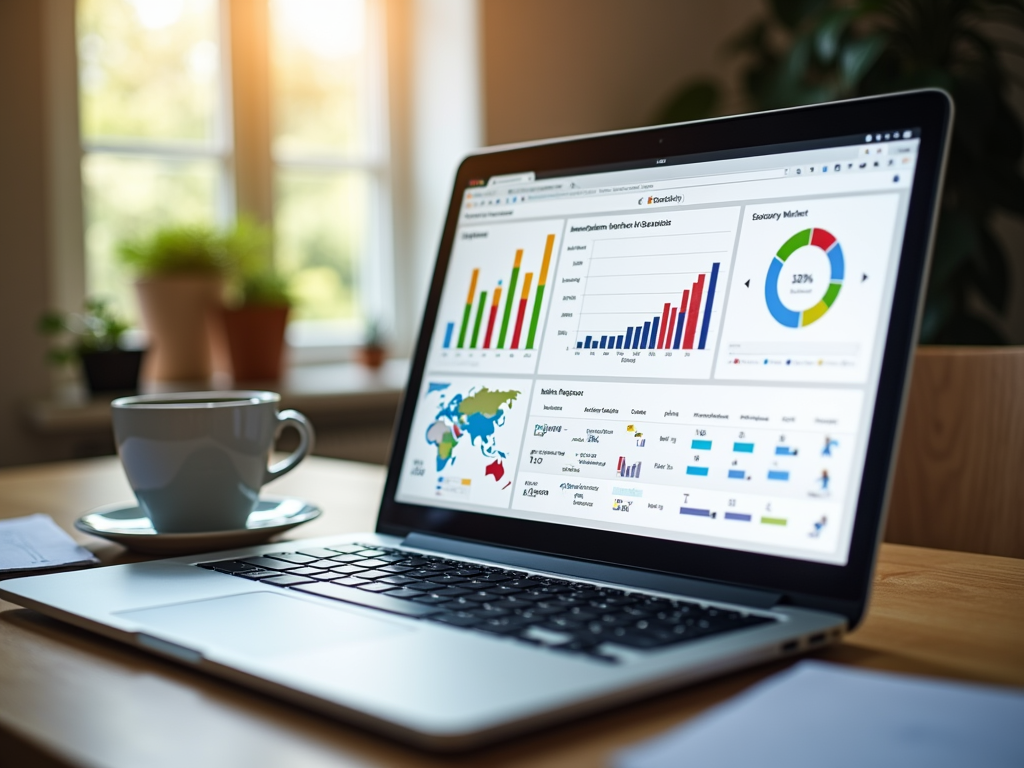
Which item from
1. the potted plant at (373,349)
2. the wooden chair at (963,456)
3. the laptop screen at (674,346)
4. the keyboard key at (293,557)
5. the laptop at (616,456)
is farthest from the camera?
the potted plant at (373,349)

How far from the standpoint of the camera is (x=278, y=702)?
46 centimetres

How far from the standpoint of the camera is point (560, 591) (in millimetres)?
584

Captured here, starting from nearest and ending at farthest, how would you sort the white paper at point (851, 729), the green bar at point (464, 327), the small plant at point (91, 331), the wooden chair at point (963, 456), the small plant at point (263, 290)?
1. the white paper at point (851, 729)
2. the green bar at point (464, 327)
3. the wooden chair at point (963, 456)
4. the small plant at point (91, 331)
5. the small plant at point (263, 290)

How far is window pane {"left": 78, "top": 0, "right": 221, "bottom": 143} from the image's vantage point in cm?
246

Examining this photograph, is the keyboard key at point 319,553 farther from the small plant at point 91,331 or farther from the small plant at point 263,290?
the small plant at point 263,290

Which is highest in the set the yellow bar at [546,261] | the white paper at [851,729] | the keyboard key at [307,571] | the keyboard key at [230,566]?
the yellow bar at [546,261]

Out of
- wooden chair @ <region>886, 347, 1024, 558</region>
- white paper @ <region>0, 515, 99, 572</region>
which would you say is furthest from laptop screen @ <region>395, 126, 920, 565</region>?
wooden chair @ <region>886, 347, 1024, 558</region>

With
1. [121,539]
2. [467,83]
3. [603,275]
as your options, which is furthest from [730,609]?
[467,83]

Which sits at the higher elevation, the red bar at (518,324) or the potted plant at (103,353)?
the red bar at (518,324)

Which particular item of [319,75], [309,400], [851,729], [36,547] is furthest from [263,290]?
[851,729]

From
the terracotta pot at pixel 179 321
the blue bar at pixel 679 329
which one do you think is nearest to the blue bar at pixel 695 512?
the blue bar at pixel 679 329

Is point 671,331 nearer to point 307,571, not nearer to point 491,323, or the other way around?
point 491,323

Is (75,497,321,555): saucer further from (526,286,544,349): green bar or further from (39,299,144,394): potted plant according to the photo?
(39,299,144,394): potted plant

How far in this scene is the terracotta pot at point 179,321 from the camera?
2.36 metres
